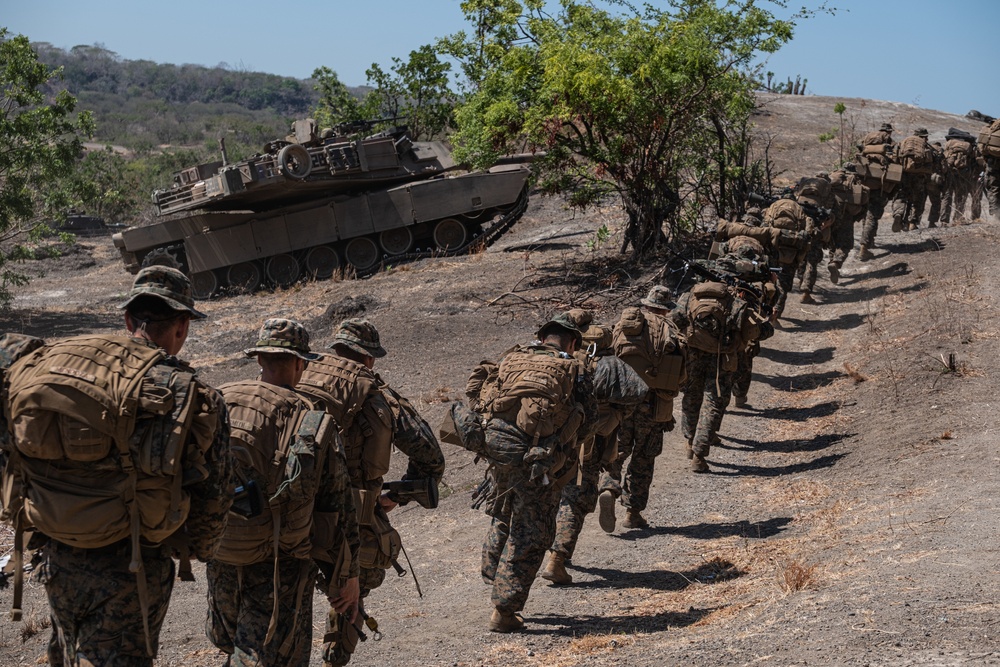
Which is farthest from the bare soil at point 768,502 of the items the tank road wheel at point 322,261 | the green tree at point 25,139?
the tank road wheel at point 322,261

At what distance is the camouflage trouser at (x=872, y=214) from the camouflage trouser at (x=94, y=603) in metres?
17.3

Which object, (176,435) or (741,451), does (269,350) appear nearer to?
(176,435)

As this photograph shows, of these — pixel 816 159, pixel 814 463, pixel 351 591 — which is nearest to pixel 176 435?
pixel 351 591

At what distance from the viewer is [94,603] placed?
12.5 ft

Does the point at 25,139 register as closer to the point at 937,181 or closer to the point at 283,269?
the point at 283,269

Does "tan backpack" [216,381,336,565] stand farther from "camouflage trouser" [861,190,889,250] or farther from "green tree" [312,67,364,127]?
"green tree" [312,67,364,127]

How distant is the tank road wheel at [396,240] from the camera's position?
23891 millimetres

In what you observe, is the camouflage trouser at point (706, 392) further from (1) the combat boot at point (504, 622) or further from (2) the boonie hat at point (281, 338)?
(2) the boonie hat at point (281, 338)

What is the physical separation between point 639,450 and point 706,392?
1970mm

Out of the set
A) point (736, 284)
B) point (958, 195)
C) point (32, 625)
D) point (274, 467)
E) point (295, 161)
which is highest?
point (958, 195)

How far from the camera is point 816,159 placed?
101ft

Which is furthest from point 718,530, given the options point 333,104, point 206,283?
point 333,104

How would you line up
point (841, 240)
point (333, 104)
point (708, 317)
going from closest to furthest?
1. point (708, 317)
2. point (841, 240)
3. point (333, 104)

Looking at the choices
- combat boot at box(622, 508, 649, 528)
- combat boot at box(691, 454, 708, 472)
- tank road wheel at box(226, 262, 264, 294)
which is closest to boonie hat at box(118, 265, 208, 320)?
combat boot at box(622, 508, 649, 528)
